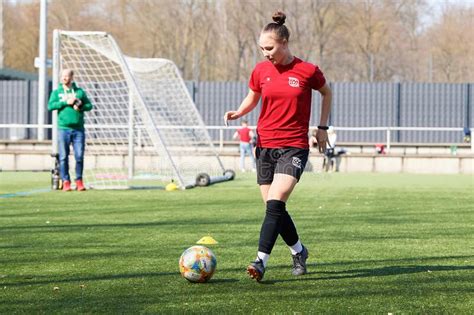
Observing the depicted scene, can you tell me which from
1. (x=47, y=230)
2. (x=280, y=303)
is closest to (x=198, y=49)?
(x=47, y=230)

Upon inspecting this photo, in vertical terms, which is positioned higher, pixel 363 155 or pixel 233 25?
pixel 233 25

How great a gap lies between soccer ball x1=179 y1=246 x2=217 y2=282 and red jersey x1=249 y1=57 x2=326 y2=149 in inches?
39.3

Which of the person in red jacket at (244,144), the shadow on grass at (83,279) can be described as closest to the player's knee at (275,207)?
the shadow on grass at (83,279)

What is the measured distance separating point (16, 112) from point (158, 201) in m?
27.9

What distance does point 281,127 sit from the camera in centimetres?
798

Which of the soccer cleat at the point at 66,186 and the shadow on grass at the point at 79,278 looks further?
the soccer cleat at the point at 66,186

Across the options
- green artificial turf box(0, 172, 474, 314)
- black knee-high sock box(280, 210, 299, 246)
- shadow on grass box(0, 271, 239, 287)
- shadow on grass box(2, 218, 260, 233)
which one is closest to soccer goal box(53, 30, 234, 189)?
green artificial turf box(0, 172, 474, 314)

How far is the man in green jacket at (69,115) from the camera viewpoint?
703 inches

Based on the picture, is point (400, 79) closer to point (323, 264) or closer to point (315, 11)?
point (315, 11)

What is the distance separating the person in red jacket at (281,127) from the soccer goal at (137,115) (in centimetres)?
1100

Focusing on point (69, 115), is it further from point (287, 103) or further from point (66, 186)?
point (287, 103)

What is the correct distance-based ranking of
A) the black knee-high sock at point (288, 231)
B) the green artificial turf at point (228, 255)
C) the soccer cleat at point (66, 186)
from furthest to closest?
the soccer cleat at point (66, 186)
the black knee-high sock at point (288, 231)
the green artificial turf at point (228, 255)

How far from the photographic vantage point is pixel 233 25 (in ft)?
199

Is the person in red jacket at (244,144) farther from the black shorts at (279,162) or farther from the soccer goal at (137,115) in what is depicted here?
the black shorts at (279,162)
